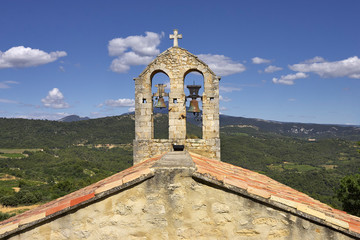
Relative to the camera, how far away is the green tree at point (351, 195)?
1872 cm

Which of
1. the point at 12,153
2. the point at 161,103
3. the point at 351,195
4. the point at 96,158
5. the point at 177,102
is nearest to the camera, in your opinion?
the point at 177,102

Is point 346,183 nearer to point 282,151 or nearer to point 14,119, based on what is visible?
point 282,151

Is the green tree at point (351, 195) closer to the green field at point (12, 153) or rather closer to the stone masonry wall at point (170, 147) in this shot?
the stone masonry wall at point (170, 147)

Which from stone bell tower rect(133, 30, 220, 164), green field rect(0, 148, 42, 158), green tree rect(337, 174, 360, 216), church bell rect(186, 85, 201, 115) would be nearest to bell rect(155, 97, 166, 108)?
stone bell tower rect(133, 30, 220, 164)

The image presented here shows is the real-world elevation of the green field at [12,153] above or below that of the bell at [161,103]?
below

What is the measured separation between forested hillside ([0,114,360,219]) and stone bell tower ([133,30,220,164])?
2322 centimetres

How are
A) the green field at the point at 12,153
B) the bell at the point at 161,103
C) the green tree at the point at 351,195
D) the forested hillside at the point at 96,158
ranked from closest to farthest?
the bell at the point at 161,103 < the green tree at the point at 351,195 < the forested hillside at the point at 96,158 < the green field at the point at 12,153

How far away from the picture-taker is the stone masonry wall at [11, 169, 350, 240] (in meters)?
3.57

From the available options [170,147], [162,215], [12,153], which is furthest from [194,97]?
[12,153]

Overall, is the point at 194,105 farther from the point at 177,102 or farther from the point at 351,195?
the point at 351,195

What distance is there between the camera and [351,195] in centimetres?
1900

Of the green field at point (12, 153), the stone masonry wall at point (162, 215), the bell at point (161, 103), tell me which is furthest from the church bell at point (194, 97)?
the green field at point (12, 153)

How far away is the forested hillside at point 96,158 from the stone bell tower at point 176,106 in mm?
23224

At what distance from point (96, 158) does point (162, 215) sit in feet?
185
